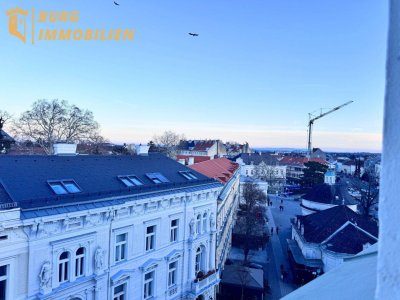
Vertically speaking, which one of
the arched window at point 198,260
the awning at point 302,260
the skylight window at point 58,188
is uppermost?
the skylight window at point 58,188

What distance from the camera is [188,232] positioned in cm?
1805

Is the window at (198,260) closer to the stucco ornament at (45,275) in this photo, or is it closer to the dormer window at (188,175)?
the dormer window at (188,175)

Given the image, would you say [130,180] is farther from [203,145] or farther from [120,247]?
[203,145]

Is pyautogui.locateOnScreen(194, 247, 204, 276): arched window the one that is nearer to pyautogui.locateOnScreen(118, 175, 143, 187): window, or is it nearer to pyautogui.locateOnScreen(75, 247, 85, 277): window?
pyautogui.locateOnScreen(118, 175, 143, 187): window

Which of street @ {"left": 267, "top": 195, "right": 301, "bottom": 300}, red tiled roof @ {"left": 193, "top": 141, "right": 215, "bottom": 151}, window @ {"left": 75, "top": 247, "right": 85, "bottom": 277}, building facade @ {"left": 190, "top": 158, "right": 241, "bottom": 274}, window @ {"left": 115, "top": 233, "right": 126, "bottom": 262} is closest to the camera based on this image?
window @ {"left": 75, "top": 247, "right": 85, "bottom": 277}

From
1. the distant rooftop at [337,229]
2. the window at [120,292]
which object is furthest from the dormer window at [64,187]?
the distant rooftop at [337,229]

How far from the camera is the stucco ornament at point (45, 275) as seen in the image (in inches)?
433

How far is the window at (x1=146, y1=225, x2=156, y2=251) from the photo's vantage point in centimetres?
1557

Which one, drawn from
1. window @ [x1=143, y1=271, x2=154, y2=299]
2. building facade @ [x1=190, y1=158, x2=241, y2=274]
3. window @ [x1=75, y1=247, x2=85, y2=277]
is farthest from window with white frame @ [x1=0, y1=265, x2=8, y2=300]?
building facade @ [x1=190, y1=158, x2=241, y2=274]

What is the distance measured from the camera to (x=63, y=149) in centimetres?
1625

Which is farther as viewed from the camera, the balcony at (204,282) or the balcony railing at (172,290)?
the balcony at (204,282)

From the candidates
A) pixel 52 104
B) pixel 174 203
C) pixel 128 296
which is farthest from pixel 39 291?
pixel 52 104

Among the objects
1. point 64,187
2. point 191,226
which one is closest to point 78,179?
point 64,187

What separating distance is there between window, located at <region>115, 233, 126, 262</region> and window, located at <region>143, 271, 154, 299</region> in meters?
2.14
